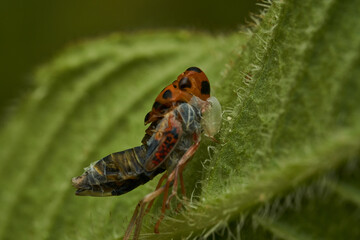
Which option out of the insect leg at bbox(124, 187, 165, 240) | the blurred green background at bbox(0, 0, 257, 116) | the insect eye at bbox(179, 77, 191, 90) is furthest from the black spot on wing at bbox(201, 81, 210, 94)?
the blurred green background at bbox(0, 0, 257, 116)

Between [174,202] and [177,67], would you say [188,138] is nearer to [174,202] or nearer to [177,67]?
[174,202]

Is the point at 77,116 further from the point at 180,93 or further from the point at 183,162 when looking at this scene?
the point at 183,162

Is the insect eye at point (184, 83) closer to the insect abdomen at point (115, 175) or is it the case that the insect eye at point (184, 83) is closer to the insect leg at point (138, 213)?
the insect abdomen at point (115, 175)

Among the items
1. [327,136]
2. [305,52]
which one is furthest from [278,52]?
[327,136]

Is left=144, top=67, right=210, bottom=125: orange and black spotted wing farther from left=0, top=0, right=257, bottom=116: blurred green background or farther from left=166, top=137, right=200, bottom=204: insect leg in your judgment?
left=0, top=0, right=257, bottom=116: blurred green background

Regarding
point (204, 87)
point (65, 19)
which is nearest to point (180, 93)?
point (204, 87)

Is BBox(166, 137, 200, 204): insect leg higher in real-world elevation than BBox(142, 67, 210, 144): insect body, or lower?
lower
